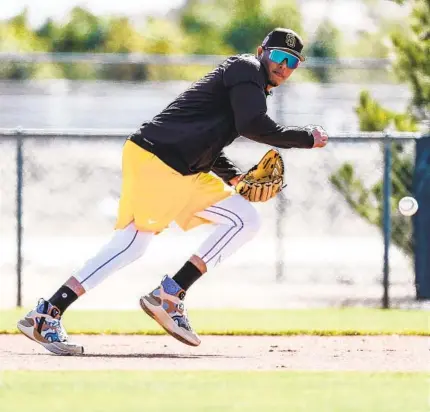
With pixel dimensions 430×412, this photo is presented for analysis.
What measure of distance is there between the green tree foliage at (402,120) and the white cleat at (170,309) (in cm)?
436

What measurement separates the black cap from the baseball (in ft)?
11.1

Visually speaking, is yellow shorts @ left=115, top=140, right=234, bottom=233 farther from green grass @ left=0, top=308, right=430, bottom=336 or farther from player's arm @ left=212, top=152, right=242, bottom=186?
green grass @ left=0, top=308, right=430, bottom=336

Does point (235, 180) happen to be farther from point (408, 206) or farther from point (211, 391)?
point (408, 206)

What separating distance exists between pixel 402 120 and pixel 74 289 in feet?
18.6

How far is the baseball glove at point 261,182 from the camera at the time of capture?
28.8ft

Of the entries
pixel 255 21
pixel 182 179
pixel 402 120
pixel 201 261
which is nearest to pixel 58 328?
pixel 201 261

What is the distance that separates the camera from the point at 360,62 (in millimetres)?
18797

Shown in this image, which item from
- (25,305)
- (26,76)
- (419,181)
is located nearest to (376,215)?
(419,181)

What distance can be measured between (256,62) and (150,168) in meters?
0.85

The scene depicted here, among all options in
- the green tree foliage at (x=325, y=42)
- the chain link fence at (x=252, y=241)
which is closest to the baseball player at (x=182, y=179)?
the chain link fence at (x=252, y=241)

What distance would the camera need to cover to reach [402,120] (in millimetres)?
13250

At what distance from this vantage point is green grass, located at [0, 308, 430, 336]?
9711mm

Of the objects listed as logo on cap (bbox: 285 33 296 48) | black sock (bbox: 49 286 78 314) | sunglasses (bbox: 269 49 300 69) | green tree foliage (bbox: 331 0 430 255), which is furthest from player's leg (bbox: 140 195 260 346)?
green tree foliage (bbox: 331 0 430 255)

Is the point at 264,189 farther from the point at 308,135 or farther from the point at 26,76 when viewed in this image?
the point at 26,76
